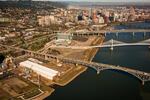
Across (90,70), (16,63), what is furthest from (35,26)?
(90,70)

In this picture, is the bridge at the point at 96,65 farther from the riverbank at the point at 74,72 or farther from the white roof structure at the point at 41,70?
the white roof structure at the point at 41,70

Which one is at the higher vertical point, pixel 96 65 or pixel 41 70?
pixel 96 65

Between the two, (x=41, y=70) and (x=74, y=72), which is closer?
(x=41, y=70)

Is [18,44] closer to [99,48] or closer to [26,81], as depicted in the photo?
[99,48]

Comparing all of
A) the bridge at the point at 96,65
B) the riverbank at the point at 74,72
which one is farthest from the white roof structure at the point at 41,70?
the bridge at the point at 96,65

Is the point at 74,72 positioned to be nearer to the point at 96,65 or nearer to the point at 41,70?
the point at 96,65

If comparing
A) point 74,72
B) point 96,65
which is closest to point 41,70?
point 74,72

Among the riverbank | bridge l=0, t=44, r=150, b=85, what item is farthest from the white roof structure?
bridge l=0, t=44, r=150, b=85

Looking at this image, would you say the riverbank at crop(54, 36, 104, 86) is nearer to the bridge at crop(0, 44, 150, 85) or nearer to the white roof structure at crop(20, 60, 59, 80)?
the bridge at crop(0, 44, 150, 85)
